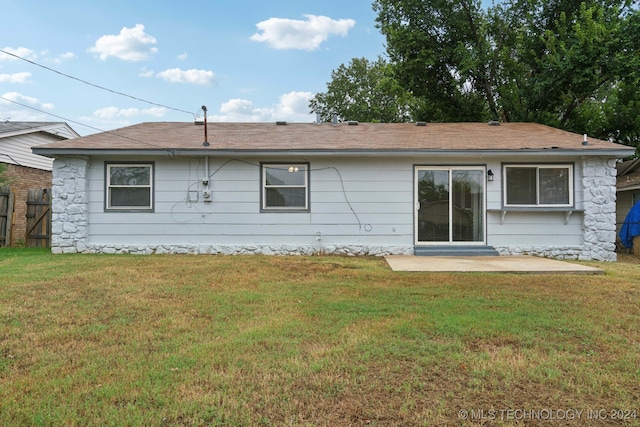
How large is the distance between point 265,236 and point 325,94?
87.6ft

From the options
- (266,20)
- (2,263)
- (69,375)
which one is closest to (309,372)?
(69,375)

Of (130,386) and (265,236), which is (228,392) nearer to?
(130,386)

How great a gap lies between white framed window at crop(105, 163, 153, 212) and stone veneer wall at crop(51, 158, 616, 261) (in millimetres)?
532

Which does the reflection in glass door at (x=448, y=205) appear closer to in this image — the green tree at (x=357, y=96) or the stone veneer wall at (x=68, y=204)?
the stone veneer wall at (x=68, y=204)

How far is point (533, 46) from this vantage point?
12.9 metres

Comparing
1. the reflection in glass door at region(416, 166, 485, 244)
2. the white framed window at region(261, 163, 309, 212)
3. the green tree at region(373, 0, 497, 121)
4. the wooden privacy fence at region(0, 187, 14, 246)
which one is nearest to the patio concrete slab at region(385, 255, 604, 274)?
the reflection in glass door at region(416, 166, 485, 244)

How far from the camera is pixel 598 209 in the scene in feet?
27.1

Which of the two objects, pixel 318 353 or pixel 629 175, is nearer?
pixel 318 353

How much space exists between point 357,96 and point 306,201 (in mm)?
24907

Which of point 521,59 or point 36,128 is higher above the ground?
point 521,59

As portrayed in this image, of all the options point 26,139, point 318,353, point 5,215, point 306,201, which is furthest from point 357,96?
point 318,353

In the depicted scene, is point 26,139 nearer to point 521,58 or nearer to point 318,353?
point 318,353

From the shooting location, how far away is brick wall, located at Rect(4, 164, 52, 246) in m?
10.7

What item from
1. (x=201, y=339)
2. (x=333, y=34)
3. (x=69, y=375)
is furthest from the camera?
(x=333, y=34)
